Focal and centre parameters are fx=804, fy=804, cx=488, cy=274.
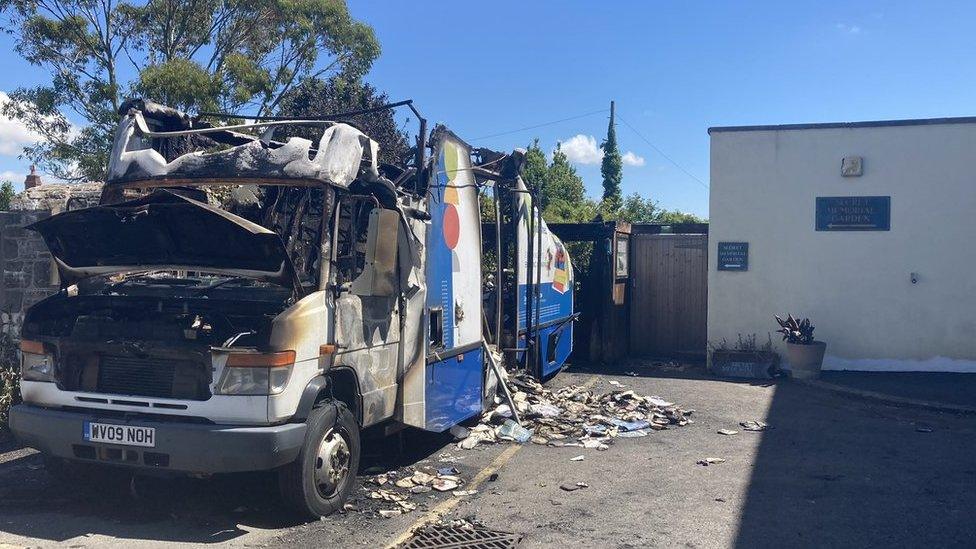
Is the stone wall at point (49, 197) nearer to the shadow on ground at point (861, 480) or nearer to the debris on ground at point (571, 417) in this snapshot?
the debris on ground at point (571, 417)

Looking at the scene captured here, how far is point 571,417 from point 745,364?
4666mm

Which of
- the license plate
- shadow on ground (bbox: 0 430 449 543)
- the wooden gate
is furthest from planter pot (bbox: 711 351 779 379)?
the license plate

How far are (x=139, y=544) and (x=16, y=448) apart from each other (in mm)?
3055

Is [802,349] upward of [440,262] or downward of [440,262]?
downward

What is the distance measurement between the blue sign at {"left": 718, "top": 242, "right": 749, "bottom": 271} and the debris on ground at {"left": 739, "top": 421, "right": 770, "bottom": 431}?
4.48 metres

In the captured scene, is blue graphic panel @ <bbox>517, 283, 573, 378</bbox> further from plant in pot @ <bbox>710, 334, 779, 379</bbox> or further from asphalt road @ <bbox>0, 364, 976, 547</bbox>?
plant in pot @ <bbox>710, 334, 779, 379</bbox>

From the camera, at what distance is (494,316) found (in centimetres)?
933

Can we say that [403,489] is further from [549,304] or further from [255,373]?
[549,304]

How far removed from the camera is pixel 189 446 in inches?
196

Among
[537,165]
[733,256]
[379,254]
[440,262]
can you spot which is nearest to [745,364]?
[733,256]

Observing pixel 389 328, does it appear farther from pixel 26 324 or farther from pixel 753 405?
pixel 753 405

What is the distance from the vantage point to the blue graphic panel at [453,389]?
271 inches

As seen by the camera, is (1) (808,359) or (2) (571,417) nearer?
(2) (571,417)

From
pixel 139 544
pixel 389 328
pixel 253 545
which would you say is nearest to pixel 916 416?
pixel 389 328
